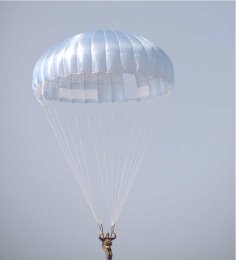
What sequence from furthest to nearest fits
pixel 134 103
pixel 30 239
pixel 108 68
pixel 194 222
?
pixel 194 222
pixel 30 239
pixel 134 103
pixel 108 68

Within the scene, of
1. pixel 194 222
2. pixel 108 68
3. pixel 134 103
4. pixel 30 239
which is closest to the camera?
pixel 108 68

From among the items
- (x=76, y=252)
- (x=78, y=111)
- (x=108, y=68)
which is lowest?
(x=76, y=252)

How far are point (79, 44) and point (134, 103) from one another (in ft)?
9.78

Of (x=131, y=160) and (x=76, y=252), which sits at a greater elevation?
(x=131, y=160)

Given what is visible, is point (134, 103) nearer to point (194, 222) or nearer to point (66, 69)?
point (66, 69)

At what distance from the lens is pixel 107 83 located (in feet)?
55.9

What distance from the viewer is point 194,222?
29078 mm

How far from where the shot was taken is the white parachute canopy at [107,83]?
14266 millimetres

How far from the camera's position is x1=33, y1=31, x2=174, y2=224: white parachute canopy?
14.3m

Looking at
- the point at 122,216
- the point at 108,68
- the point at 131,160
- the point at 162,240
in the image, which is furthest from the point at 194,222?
the point at 108,68

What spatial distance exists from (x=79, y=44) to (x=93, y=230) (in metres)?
14.4

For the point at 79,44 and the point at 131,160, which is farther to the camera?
the point at 131,160

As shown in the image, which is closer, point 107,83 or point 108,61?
point 108,61

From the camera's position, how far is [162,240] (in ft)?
93.6
